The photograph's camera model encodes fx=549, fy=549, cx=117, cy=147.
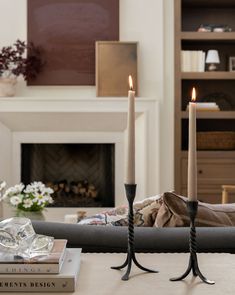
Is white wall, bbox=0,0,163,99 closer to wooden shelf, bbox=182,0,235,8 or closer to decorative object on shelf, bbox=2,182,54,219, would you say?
wooden shelf, bbox=182,0,235,8

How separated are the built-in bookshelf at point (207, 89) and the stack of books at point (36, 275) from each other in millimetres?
3928

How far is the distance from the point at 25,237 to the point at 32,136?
4.10 metres

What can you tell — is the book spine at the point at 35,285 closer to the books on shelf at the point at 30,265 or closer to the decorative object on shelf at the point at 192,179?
the books on shelf at the point at 30,265

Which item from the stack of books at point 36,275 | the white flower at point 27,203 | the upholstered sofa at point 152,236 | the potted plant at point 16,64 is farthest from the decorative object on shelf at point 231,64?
the stack of books at point 36,275

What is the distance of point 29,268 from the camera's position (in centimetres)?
108

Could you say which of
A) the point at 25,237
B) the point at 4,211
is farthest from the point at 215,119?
the point at 25,237

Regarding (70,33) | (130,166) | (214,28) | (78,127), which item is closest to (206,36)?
(214,28)

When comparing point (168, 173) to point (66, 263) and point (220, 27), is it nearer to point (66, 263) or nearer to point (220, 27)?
point (220, 27)

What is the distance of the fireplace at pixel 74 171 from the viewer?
17.6 feet

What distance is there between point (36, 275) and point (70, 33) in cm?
426

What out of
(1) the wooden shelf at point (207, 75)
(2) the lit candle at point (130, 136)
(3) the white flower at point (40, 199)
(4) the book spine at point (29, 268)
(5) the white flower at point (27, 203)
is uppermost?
(1) the wooden shelf at point (207, 75)

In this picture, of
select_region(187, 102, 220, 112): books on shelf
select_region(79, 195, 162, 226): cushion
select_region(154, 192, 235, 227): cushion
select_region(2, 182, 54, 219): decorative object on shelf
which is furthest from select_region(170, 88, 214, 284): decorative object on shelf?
select_region(187, 102, 220, 112): books on shelf

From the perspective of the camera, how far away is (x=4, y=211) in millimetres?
5098

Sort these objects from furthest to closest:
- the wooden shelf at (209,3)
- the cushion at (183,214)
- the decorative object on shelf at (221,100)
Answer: the decorative object on shelf at (221,100), the wooden shelf at (209,3), the cushion at (183,214)
